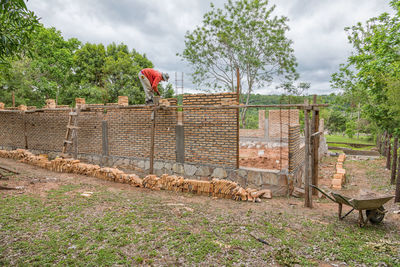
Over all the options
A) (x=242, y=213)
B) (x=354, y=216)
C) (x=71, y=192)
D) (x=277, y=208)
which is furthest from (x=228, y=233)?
(x=71, y=192)

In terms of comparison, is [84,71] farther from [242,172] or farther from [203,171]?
[242,172]

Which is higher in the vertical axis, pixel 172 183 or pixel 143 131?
pixel 143 131

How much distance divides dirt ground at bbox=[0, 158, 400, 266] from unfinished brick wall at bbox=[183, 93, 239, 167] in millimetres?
1470

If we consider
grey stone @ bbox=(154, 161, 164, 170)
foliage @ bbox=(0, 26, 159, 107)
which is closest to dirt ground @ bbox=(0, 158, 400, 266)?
grey stone @ bbox=(154, 161, 164, 170)

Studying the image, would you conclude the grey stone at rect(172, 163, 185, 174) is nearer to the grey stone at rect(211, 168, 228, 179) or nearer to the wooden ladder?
the grey stone at rect(211, 168, 228, 179)

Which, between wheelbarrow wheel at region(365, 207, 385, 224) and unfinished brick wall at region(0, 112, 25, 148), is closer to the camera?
wheelbarrow wheel at region(365, 207, 385, 224)

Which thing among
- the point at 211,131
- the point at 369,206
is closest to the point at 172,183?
the point at 211,131

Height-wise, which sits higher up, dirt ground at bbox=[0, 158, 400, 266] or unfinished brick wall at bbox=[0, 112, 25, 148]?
unfinished brick wall at bbox=[0, 112, 25, 148]

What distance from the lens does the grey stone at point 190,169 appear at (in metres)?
7.58

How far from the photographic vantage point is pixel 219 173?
7.10 meters

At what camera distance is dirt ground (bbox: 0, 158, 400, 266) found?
318cm

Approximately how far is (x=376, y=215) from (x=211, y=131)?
4.31 meters

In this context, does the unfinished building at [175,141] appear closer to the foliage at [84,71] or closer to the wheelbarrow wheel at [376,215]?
the wheelbarrow wheel at [376,215]

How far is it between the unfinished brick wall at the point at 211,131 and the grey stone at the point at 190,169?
188 mm
